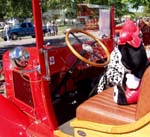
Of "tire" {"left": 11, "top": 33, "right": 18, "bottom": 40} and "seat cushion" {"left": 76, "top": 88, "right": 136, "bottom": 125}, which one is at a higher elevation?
"seat cushion" {"left": 76, "top": 88, "right": 136, "bottom": 125}

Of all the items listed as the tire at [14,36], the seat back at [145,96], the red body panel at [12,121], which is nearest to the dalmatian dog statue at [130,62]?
the seat back at [145,96]

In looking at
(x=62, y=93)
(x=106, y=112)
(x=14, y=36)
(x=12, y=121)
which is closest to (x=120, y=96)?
(x=106, y=112)

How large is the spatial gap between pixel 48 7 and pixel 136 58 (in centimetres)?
83

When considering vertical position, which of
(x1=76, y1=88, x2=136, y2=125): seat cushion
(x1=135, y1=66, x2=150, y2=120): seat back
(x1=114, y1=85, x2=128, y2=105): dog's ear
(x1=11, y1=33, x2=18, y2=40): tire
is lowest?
(x1=11, y1=33, x2=18, y2=40): tire

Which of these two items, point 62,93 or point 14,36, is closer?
point 62,93

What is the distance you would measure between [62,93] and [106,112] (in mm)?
963

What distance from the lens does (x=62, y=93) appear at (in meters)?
3.54

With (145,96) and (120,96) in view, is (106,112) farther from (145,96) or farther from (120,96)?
(145,96)

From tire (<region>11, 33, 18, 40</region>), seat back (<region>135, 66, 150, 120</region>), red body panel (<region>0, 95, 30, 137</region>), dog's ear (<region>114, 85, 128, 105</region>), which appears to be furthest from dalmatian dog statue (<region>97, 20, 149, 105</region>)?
tire (<region>11, 33, 18, 40</region>)

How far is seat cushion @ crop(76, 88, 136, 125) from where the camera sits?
2.56 m

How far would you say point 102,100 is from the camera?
9.52 ft

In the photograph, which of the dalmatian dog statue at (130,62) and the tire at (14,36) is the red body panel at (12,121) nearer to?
the dalmatian dog statue at (130,62)

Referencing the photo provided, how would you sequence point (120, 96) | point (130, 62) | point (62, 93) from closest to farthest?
point (130, 62), point (120, 96), point (62, 93)

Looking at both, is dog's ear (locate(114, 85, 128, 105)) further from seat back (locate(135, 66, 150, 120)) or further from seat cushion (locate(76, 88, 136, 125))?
seat back (locate(135, 66, 150, 120))
